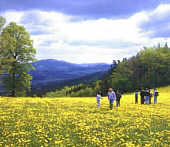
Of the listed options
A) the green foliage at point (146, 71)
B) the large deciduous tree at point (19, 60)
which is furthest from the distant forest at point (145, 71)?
the large deciduous tree at point (19, 60)

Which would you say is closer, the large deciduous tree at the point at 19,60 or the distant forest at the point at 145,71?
the large deciduous tree at the point at 19,60

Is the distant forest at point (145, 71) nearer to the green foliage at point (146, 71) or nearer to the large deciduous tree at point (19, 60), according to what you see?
the green foliage at point (146, 71)

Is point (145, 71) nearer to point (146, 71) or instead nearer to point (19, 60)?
point (146, 71)

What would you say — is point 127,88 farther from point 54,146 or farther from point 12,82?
point 54,146

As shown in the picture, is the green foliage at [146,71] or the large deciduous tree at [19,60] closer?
the large deciduous tree at [19,60]

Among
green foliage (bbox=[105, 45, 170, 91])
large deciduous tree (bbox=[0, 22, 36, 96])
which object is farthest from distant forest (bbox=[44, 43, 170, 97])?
large deciduous tree (bbox=[0, 22, 36, 96])

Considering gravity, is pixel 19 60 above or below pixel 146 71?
below

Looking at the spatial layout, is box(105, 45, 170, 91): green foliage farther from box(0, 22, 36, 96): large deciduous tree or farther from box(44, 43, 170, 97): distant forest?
box(0, 22, 36, 96): large deciduous tree

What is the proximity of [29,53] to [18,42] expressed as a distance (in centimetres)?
332

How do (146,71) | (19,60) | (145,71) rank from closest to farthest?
1. (19,60)
2. (146,71)
3. (145,71)

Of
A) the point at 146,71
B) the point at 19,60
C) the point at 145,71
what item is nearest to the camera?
the point at 19,60

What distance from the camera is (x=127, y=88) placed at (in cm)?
9494

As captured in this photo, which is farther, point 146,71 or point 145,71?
point 145,71

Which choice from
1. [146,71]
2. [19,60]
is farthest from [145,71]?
[19,60]
